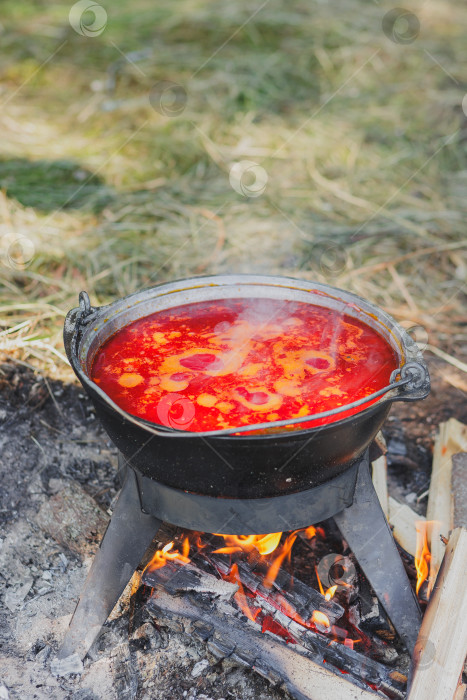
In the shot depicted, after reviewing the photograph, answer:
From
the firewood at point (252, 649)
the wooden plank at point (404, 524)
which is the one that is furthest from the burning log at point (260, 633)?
the wooden plank at point (404, 524)

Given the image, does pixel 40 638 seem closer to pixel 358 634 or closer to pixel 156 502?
pixel 156 502

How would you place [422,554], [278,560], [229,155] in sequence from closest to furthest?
[278,560]
[422,554]
[229,155]

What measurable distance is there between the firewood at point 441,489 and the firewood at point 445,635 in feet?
0.72

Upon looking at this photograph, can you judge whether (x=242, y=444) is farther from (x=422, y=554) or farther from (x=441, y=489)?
(x=441, y=489)

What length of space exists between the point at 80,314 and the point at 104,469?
3.35ft

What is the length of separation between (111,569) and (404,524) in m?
1.22

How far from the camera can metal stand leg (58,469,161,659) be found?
1926 mm

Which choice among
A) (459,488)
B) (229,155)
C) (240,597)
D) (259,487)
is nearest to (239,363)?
(259,487)

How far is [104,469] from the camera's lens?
2.71m

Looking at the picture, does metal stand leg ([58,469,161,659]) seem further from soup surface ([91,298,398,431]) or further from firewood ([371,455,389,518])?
firewood ([371,455,389,518])

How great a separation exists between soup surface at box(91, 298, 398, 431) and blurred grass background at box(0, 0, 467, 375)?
112 cm

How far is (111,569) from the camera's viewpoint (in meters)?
1.98

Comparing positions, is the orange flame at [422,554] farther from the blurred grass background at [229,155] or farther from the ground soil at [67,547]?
the blurred grass background at [229,155]

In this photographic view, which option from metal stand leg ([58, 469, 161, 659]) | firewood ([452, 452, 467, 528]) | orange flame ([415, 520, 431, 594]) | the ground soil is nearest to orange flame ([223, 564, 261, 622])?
the ground soil
